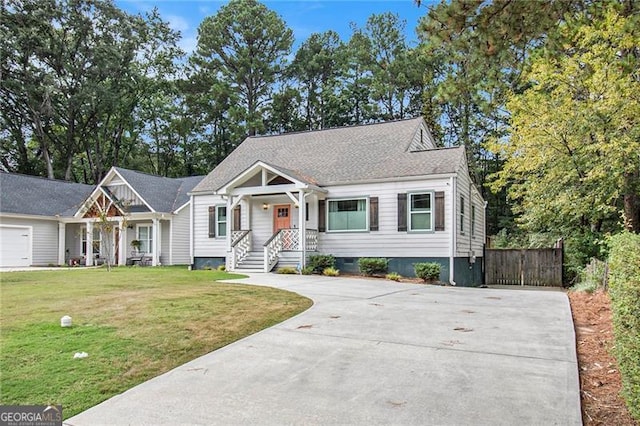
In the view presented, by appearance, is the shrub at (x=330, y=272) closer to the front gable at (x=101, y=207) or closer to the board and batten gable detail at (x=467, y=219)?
the board and batten gable detail at (x=467, y=219)

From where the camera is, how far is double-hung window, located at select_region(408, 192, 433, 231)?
15.6m

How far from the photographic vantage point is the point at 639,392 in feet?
9.57

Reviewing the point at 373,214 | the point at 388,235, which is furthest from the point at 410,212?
the point at 373,214

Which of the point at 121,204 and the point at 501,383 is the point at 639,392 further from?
the point at 121,204

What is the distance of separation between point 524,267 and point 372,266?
704 centimetres

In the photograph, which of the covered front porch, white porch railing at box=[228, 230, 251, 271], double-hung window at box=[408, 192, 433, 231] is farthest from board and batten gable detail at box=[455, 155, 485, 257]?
white porch railing at box=[228, 230, 251, 271]

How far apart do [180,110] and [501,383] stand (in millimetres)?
36484

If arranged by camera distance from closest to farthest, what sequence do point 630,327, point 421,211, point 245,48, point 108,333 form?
point 630,327 < point 108,333 < point 421,211 < point 245,48

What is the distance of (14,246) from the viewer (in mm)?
21906

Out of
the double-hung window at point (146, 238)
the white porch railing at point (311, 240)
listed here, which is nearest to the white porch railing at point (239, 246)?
the white porch railing at point (311, 240)

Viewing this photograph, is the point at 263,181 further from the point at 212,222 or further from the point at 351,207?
the point at 212,222

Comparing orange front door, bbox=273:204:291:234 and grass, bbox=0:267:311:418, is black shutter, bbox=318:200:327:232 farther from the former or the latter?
grass, bbox=0:267:311:418

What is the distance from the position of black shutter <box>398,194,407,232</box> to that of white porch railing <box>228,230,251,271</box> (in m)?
6.11

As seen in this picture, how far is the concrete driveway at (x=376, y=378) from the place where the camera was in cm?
343
